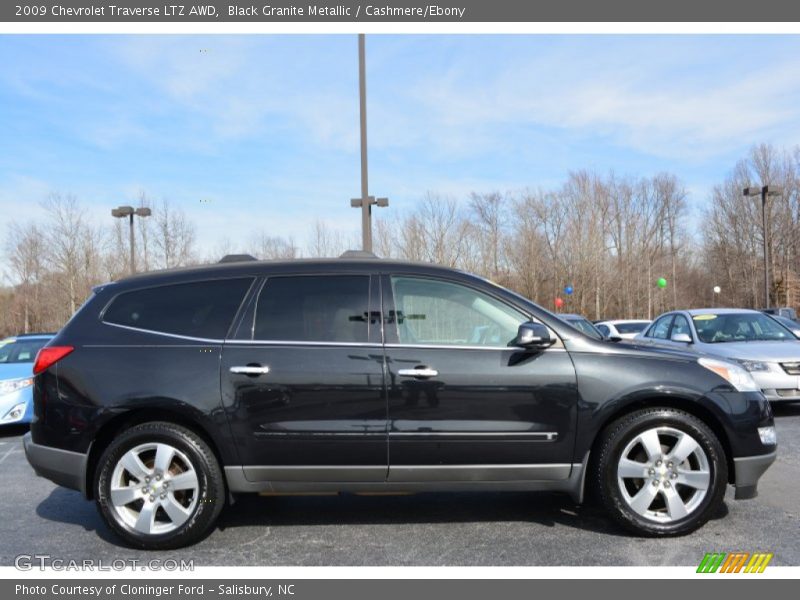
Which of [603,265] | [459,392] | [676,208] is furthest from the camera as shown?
[676,208]

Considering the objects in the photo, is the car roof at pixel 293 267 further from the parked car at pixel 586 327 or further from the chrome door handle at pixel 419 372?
the parked car at pixel 586 327

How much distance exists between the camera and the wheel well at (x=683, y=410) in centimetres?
425

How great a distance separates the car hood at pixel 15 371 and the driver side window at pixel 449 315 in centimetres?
705

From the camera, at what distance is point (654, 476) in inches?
165

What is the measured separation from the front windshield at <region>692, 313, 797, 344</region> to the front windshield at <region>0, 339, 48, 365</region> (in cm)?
1022

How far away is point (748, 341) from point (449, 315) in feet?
22.2

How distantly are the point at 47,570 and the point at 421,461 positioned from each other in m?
2.35

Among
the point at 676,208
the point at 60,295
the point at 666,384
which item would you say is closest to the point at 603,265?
the point at 676,208

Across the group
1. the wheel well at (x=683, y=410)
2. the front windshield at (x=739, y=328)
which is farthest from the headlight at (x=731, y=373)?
the front windshield at (x=739, y=328)

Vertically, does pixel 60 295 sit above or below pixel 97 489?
above

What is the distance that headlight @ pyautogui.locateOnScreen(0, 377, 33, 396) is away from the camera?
8766 millimetres

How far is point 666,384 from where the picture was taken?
419 centimetres
